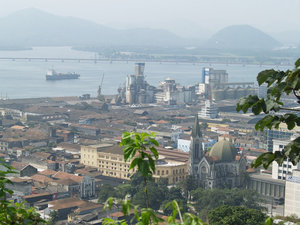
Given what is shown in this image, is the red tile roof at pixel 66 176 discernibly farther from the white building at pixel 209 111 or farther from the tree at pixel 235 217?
the white building at pixel 209 111

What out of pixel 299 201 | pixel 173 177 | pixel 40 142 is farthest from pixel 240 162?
pixel 40 142

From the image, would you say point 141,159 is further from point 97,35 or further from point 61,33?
point 97,35

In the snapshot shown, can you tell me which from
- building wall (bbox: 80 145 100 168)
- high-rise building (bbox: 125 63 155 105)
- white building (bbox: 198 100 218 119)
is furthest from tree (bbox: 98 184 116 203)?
high-rise building (bbox: 125 63 155 105)

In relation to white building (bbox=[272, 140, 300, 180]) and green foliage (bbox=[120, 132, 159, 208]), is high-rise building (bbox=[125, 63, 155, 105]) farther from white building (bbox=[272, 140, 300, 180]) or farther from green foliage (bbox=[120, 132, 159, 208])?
green foliage (bbox=[120, 132, 159, 208])

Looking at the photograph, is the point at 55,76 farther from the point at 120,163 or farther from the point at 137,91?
the point at 120,163

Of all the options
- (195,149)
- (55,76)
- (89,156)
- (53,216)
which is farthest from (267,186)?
(55,76)
